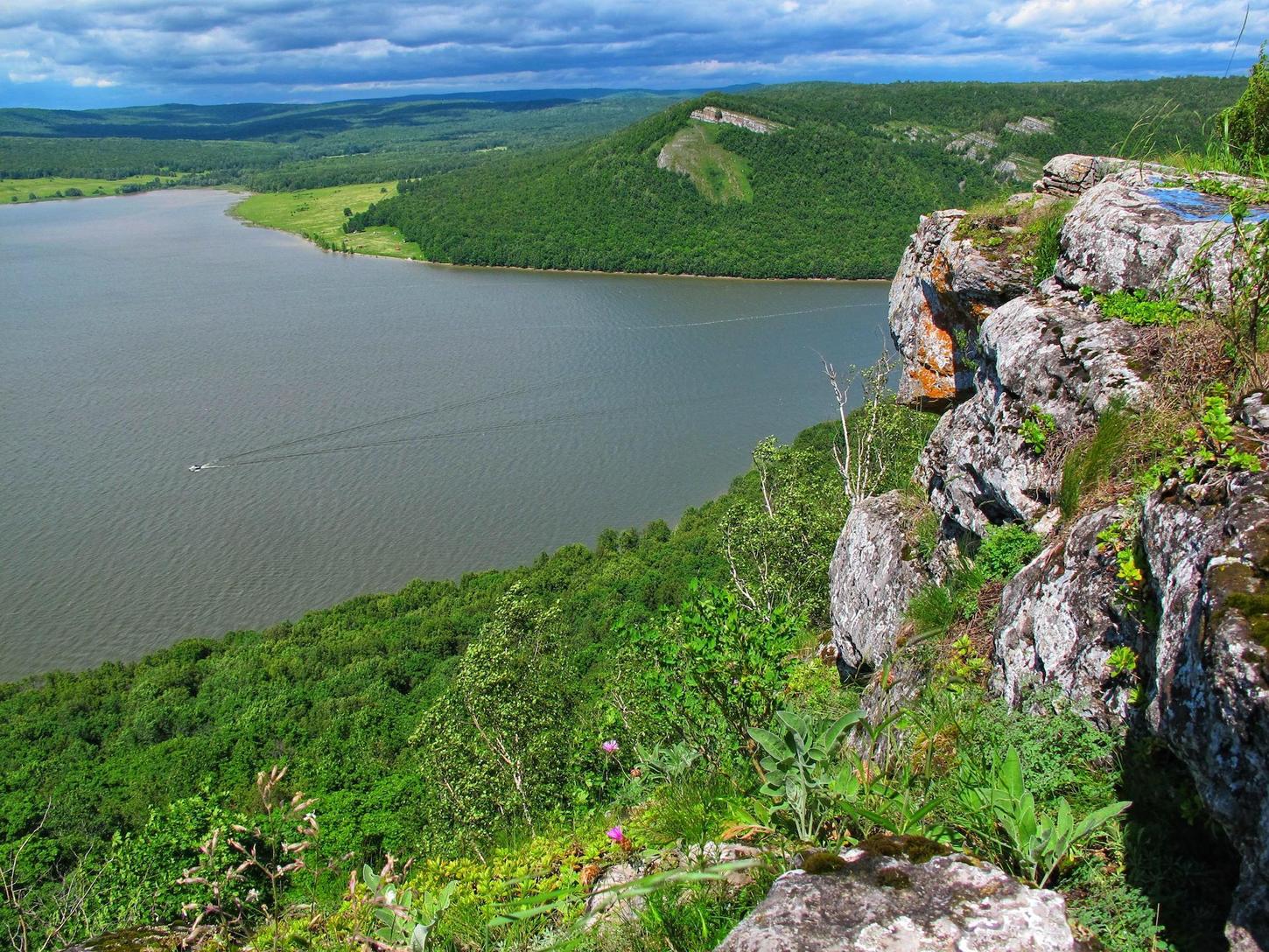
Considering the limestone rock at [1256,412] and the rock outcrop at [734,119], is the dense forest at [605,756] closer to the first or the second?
the limestone rock at [1256,412]

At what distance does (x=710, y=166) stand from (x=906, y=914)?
10371cm

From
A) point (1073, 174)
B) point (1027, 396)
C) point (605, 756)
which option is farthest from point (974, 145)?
point (605, 756)

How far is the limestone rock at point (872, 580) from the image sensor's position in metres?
8.00

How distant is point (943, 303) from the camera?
10.6 meters

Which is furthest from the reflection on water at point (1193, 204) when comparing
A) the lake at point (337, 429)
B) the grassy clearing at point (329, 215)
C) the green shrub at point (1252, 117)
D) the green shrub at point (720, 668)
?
the grassy clearing at point (329, 215)

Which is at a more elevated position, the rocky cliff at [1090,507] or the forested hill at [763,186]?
the forested hill at [763,186]

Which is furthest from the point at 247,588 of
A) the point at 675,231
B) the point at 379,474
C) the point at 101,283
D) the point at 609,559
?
the point at 675,231

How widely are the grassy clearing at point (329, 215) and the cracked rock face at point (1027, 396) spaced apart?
8854cm

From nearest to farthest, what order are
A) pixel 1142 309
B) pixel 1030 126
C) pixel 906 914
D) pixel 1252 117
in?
pixel 906 914, pixel 1142 309, pixel 1252 117, pixel 1030 126

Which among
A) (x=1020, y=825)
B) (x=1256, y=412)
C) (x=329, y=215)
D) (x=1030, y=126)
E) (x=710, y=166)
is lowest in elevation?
(x=1020, y=825)

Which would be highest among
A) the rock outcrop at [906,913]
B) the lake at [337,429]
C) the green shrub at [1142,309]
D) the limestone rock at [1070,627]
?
the green shrub at [1142,309]

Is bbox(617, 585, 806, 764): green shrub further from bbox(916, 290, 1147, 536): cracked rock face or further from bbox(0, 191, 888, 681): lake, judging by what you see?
bbox(0, 191, 888, 681): lake

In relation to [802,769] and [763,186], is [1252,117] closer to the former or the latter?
[802,769]

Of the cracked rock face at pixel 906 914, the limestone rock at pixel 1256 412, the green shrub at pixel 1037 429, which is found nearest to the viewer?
the cracked rock face at pixel 906 914
